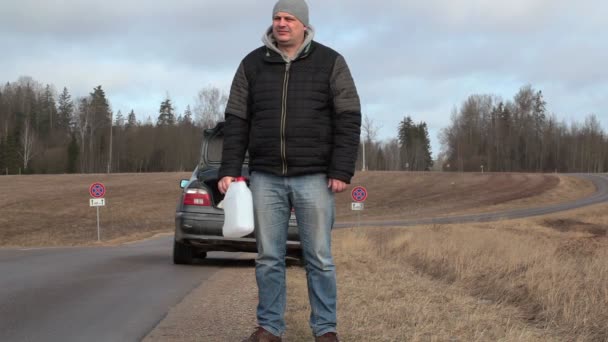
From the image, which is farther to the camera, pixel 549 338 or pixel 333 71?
pixel 549 338

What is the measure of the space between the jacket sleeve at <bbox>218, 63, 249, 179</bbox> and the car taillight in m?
5.70

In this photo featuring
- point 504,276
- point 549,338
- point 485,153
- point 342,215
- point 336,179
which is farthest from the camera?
point 485,153

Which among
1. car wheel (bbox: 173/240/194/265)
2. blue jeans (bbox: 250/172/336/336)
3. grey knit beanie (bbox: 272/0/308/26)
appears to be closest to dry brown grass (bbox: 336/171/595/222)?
car wheel (bbox: 173/240/194/265)

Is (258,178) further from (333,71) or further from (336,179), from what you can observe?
(333,71)

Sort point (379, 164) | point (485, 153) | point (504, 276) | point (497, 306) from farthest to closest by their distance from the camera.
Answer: point (379, 164), point (485, 153), point (504, 276), point (497, 306)

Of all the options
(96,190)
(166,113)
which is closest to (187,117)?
(166,113)

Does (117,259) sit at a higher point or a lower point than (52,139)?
lower

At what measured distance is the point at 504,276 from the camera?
9.07 m

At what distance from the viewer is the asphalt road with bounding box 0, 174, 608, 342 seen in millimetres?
5586

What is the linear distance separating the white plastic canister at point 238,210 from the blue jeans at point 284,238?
9cm

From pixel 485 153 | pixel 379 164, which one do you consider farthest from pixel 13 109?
pixel 485 153

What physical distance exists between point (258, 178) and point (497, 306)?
3046 millimetres

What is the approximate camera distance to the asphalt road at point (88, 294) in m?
5.59

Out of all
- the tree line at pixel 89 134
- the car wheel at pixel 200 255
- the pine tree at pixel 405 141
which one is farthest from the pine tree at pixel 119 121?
the car wheel at pixel 200 255
